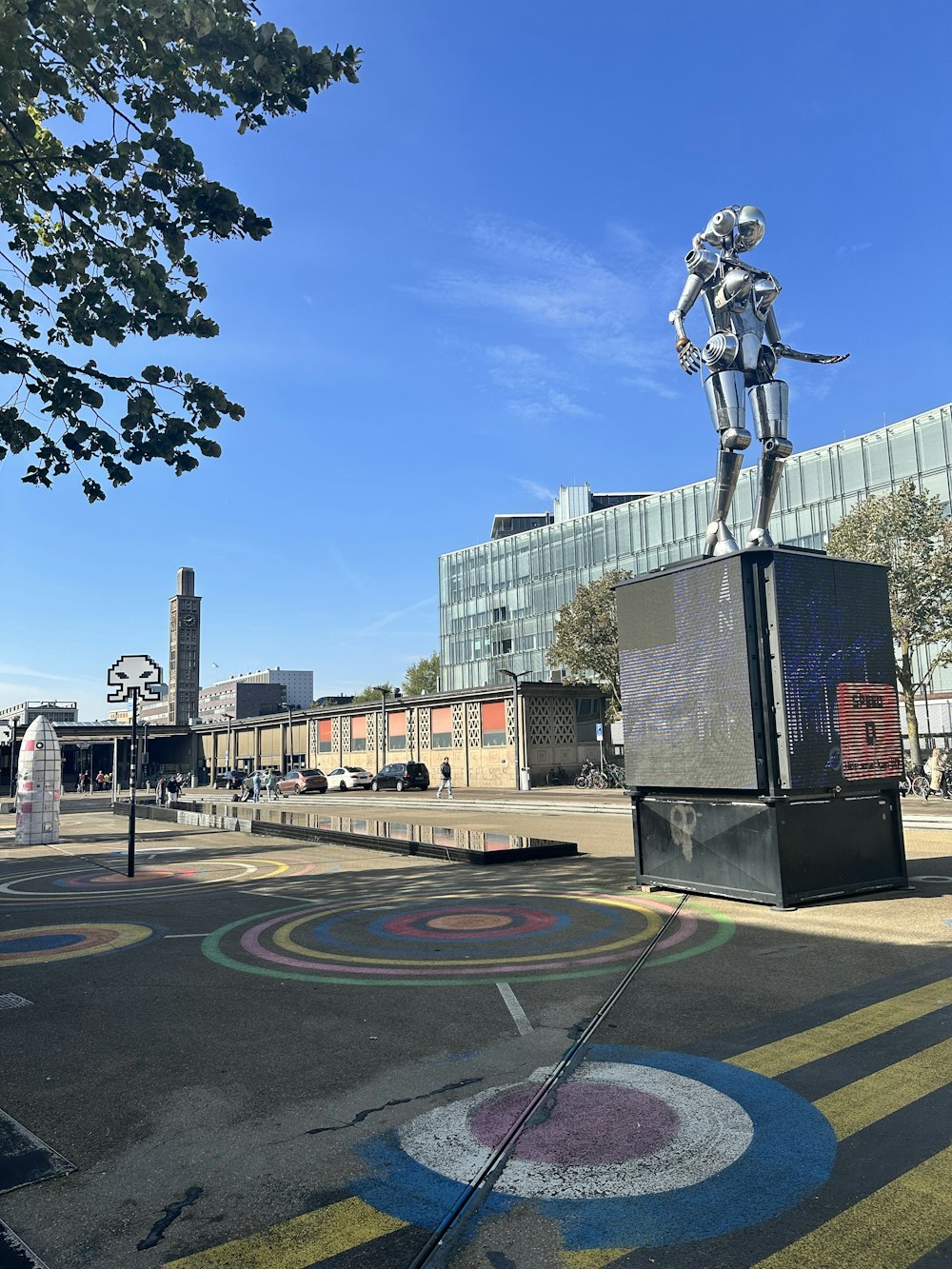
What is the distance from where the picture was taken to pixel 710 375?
1330 cm

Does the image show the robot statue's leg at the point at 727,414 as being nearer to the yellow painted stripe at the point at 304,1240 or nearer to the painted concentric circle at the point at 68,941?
the painted concentric circle at the point at 68,941

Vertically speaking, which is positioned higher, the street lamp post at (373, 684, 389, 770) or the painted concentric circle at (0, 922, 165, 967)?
the street lamp post at (373, 684, 389, 770)

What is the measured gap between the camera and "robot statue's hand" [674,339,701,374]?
43.9ft

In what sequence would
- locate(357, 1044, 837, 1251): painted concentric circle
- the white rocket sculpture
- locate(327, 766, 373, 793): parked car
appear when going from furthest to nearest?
locate(327, 766, 373, 793): parked car → the white rocket sculpture → locate(357, 1044, 837, 1251): painted concentric circle

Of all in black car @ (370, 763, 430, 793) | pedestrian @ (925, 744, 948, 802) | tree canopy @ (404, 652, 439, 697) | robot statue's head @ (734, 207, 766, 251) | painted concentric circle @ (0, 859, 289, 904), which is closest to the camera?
painted concentric circle @ (0, 859, 289, 904)

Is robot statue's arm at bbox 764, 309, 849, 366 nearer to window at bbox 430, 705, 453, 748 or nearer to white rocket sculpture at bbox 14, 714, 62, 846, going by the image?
white rocket sculpture at bbox 14, 714, 62, 846

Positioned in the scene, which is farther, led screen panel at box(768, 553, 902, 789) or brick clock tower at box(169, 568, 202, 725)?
brick clock tower at box(169, 568, 202, 725)

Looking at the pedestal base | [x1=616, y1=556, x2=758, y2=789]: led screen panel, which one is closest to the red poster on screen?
the pedestal base

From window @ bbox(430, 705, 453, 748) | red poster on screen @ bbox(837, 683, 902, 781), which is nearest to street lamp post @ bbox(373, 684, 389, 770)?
window @ bbox(430, 705, 453, 748)

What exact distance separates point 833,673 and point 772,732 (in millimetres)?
1166

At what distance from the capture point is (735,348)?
13016mm

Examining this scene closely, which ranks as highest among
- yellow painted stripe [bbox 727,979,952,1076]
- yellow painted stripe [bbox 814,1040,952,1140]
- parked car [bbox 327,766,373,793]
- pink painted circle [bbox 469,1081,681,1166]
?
parked car [bbox 327,766,373,793]

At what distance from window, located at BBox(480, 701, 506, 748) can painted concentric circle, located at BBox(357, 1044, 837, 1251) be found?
44011 mm

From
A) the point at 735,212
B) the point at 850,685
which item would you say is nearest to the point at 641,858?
the point at 850,685
